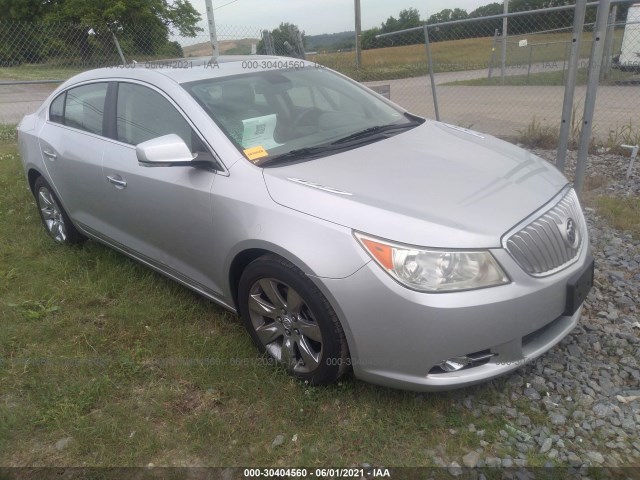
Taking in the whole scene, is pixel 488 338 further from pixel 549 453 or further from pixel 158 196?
pixel 158 196

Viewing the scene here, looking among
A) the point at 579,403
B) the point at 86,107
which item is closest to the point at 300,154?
the point at 579,403

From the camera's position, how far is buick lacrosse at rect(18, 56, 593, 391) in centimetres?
211

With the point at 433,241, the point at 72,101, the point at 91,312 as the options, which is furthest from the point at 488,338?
the point at 72,101

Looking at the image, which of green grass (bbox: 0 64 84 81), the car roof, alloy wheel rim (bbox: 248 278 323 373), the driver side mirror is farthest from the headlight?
green grass (bbox: 0 64 84 81)

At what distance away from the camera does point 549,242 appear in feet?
7.55

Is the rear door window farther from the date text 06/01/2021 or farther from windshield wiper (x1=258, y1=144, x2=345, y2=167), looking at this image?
the date text 06/01/2021

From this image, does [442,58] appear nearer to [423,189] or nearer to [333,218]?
[423,189]

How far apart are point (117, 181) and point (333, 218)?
1.78 m

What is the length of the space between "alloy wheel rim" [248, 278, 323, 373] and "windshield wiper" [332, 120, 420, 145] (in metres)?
1.00

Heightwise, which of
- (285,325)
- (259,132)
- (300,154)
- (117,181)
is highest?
(259,132)

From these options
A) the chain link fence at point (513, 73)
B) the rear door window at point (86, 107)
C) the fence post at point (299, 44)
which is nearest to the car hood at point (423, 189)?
the rear door window at point (86, 107)

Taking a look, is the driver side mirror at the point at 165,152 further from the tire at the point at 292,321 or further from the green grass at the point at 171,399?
the green grass at the point at 171,399

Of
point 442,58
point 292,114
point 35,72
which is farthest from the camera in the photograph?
point 35,72

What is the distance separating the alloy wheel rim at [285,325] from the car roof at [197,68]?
1.47 m
